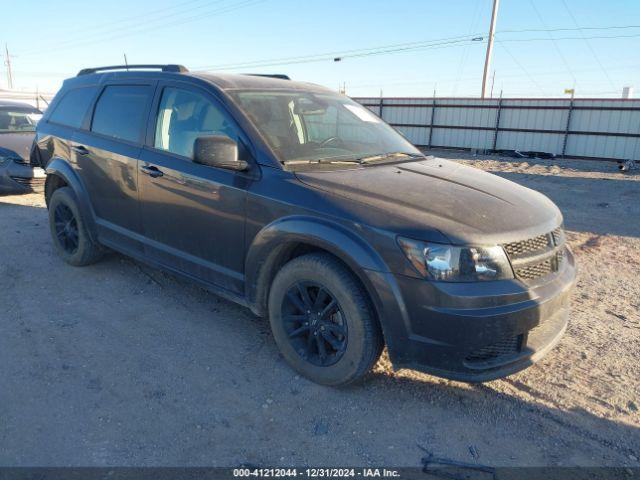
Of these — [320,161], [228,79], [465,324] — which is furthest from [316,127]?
[465,324]

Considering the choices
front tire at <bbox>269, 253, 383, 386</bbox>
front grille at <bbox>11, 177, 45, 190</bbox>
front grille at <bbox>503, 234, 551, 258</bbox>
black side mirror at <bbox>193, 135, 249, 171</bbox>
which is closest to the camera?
front grille at <bbox>503, 234, 551, 258</bbox>

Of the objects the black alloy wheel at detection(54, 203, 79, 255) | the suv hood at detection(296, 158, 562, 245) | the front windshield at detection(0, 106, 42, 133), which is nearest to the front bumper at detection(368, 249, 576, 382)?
the suv hood at detection(296, 158, 562, 245)

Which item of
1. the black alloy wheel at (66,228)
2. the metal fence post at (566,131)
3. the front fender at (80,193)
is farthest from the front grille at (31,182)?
the metal fence post at (566,131)

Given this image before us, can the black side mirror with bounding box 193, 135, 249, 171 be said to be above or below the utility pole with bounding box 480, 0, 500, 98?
below

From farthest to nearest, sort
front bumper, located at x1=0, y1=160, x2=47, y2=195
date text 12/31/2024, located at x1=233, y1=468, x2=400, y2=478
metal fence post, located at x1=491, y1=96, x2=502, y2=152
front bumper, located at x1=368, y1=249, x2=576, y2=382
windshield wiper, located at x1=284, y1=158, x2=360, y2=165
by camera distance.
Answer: metal fence post, located at x1=491, y1=96, x2=502, y2=152 < front bumper, located at x1=0, y1=160, x2=47, y2=195 < windshield wiper, located at x1=284, y1=158, x2=360, y2=165 < front bumper, located at x1=368, y1=249, x2=576, y2=382 < date text 12/31/2024, located at x1=233, y1=468, x2=400, y2=478

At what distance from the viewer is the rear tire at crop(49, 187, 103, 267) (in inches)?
191

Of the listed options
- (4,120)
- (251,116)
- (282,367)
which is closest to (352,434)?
(282,367)

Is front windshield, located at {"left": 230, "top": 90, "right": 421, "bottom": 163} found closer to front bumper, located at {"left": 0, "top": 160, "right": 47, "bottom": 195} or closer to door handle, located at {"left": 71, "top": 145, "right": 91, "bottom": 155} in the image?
door handle, located at {"left": 71, "top": 145, "right": 91, "bottom": 155}

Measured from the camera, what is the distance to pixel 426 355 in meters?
2.64

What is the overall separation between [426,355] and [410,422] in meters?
0.44

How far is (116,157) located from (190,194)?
3.57 ft

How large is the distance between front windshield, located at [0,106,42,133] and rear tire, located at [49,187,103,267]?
5167 millimetres

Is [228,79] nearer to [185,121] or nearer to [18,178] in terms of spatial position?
[185,121]

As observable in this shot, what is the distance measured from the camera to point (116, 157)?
419 centimetres
